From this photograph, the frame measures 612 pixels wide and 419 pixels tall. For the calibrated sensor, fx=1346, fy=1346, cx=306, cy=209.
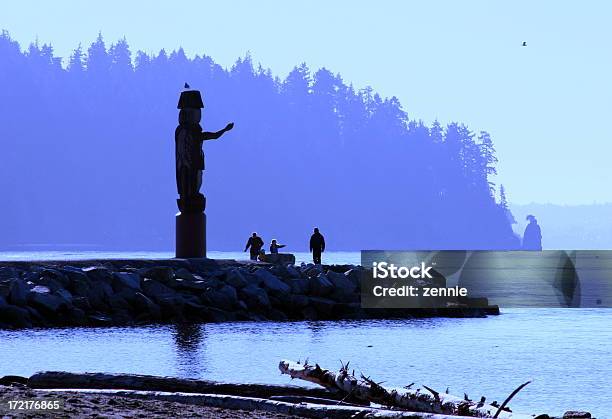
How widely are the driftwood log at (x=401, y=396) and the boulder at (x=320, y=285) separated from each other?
67.1 ft

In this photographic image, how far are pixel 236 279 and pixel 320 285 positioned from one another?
9.27 ft

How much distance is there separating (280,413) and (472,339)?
19997mm

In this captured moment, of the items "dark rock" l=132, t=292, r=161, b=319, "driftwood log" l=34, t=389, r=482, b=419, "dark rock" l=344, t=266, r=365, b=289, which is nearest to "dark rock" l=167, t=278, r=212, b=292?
"dark rock" l=132, t=292, r=161, b=319

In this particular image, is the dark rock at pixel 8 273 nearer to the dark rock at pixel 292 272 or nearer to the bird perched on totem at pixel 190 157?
the bird perched on totem at pixel 190 157

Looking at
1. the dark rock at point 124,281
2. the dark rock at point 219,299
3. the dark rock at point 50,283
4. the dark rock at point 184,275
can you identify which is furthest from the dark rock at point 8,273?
the dark rock at point 219,299

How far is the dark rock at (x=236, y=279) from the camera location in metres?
34.6

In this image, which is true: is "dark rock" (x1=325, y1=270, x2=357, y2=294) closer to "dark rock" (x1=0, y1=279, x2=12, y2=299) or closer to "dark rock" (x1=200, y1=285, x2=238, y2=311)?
"dark rock" (x1=200, y1=285, x2=238, y2=311)

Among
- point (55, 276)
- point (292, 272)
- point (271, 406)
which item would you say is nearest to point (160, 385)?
point (271, 406)

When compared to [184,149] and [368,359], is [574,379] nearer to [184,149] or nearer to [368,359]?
[368,359]

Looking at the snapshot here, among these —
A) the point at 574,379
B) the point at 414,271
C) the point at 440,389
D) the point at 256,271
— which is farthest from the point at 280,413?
the point at 414,271

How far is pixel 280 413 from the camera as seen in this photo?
44.8 ft

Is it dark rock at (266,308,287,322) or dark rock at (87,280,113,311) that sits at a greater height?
dark rock at (87,280,113,311)

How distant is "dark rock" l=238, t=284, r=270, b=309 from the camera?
34.7 m

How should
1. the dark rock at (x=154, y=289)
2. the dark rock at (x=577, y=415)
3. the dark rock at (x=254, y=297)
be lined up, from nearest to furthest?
1. the dark rock at (x=577, y=415)
2. the dark rock at (x=154, y=289)
3. the dark rock at (x=254, y=297)
